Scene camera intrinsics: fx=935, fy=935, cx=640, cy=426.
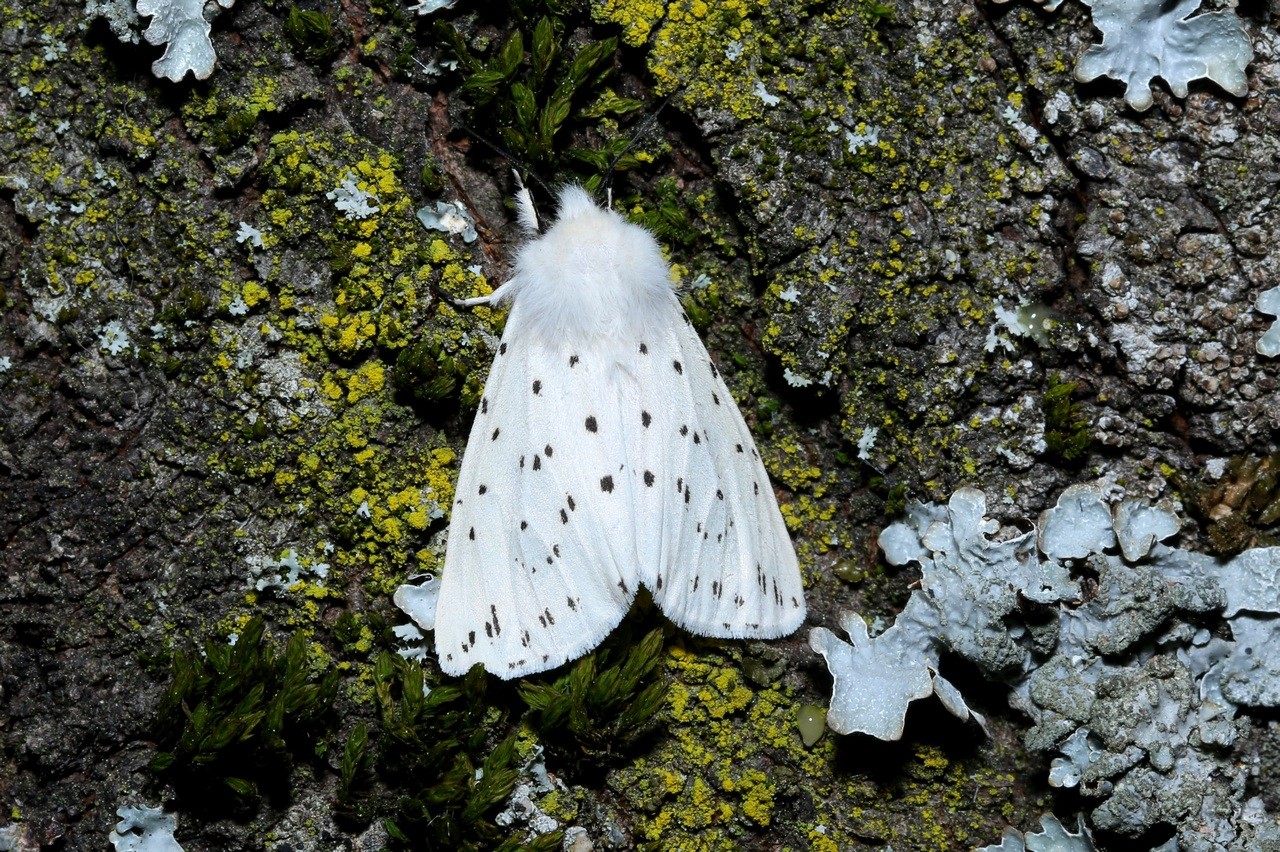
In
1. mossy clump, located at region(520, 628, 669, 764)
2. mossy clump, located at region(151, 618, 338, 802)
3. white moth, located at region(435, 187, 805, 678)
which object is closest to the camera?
mossy clump, located at region(151, 618, 338, 802)

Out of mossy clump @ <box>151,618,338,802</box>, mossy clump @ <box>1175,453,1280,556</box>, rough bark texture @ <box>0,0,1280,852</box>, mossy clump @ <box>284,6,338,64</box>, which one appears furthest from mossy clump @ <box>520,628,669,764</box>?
mossy clump @ <box>284,6,338,64</box>

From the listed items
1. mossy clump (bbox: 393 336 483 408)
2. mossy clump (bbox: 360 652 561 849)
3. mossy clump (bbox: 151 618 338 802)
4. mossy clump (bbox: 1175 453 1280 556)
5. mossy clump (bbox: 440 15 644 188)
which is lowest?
mossy clump (bbox: 360 652 561 849)

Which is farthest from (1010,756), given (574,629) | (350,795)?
(350,795)

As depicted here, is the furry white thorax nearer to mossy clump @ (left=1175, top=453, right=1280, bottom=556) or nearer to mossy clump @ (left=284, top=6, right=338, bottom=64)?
mossy clump @ (left=284, top=6, right=338, bottom=64)

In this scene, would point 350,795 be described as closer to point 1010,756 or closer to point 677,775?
point 677,775

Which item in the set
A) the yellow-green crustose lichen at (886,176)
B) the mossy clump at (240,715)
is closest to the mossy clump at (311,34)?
the yellow-green crustose lichen at (886,176)

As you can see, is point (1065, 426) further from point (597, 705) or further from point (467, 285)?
point (467, 285)
